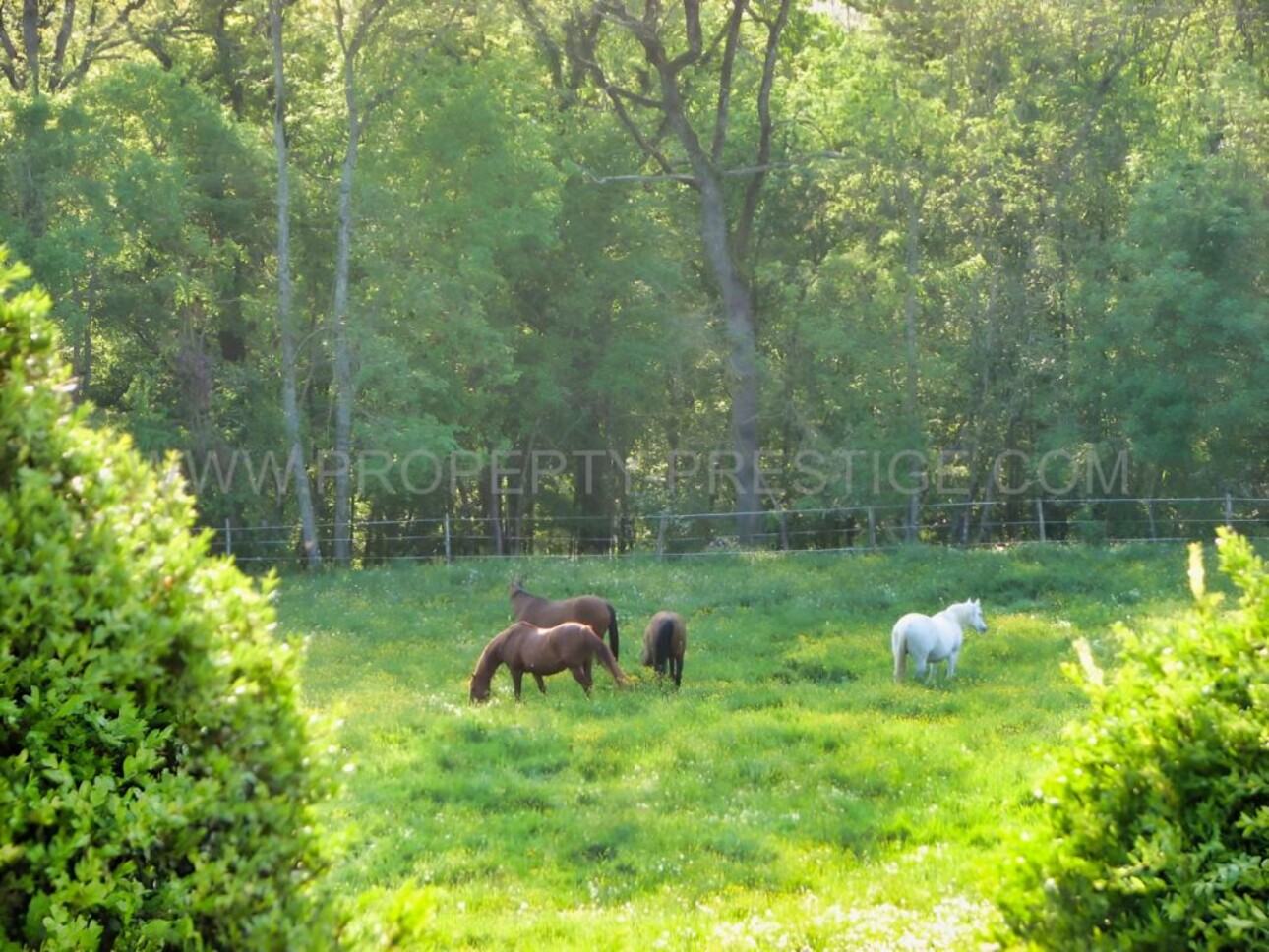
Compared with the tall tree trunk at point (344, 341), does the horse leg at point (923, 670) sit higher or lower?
lower

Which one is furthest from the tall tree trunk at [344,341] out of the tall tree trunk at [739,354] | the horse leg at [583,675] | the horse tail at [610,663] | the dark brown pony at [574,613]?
the horse leg at [583,675]

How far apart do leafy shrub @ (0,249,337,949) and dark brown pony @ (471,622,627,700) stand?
40.5 feet

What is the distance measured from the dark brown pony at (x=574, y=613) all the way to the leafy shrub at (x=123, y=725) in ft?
47.0

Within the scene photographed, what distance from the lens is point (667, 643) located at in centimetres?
1772

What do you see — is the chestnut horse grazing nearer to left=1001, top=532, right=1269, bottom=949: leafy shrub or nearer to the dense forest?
left=1001, top=532, right=1269, bottom=949: leafy shrub

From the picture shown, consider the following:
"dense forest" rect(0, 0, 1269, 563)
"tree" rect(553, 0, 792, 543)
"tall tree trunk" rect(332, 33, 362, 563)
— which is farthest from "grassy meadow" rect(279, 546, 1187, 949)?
"tree" rect(553, 0, 792, 543)

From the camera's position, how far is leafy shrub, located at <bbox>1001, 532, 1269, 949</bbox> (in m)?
4.38

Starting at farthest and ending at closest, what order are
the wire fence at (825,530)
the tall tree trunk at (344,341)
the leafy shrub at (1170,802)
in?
the tall tree trunk at (344,341) → the wire fence at (825,530) → the leafy shrub at (1170,802)

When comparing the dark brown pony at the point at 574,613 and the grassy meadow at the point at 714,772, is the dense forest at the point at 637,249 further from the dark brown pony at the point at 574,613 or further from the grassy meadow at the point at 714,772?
the dark brown pony at the point at 574,613

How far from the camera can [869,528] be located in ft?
110

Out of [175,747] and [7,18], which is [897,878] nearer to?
[175,747]

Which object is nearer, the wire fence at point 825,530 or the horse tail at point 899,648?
the horse tail at point 899,648

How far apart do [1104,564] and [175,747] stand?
79.9ft

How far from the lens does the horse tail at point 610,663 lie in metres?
16.7
